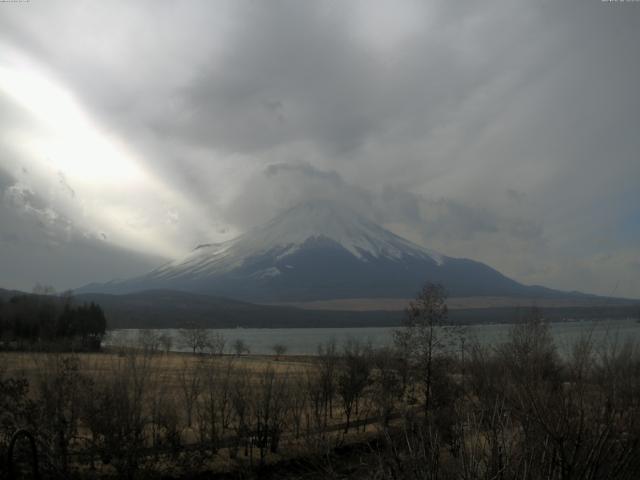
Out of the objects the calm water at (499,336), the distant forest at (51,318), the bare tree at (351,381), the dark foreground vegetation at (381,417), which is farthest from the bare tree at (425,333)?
the distant forest at (51,318)

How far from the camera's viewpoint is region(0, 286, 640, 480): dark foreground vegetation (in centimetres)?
693

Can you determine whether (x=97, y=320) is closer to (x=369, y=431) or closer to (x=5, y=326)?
(x=5, y=326)

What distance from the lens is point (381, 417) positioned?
1505 cm

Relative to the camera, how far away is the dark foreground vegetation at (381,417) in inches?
273

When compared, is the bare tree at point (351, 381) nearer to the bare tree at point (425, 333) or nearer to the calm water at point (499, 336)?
the bare tree at point (425, 333)

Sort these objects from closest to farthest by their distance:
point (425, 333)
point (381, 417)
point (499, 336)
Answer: point (381, 417)
point (425, 333)
point (499, 336)

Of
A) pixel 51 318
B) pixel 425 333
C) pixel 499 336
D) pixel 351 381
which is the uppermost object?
pixel 425 333

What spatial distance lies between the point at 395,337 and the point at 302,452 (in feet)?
40.4

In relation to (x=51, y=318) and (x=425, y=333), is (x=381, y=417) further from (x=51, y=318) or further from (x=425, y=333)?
(x=51, y=318)

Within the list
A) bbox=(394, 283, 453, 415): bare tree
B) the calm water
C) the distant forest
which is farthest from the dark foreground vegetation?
the distant forest

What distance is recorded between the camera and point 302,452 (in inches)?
1069

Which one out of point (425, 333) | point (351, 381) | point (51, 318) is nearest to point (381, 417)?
point (425, 333)

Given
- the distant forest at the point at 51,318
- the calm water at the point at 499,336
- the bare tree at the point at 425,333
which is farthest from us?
the distant forest at the point at 51,318

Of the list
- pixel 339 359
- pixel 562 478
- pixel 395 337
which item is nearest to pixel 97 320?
pixel 339 359
